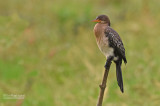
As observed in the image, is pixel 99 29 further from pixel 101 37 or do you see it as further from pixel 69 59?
pixel 69 59

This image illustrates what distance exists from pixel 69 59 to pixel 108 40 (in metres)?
3.59

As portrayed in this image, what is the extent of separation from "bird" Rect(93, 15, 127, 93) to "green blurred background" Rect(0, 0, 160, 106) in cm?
80

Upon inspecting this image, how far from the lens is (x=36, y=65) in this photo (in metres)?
5.76

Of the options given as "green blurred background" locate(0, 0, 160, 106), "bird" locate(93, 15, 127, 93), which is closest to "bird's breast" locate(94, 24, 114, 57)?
"bird" locate(93, 15, 127, 93)

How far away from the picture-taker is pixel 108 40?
8.61 feet

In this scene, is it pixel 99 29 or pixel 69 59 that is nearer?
pixel 99 29

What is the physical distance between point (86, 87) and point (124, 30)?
2.27 metres

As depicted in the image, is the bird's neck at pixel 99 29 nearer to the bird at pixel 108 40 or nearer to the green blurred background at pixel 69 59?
the bird at pixel 108 40

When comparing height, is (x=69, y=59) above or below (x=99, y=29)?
above

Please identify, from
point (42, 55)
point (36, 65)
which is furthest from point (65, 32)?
point (36, 65)

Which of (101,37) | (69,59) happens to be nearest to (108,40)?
(101,37)

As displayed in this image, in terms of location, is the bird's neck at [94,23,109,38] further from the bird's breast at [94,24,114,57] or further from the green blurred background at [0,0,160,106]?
the green blurred background at [0,0,160,106]

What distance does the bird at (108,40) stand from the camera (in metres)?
2.59

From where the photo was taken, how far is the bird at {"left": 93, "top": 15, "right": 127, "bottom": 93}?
2.59m
